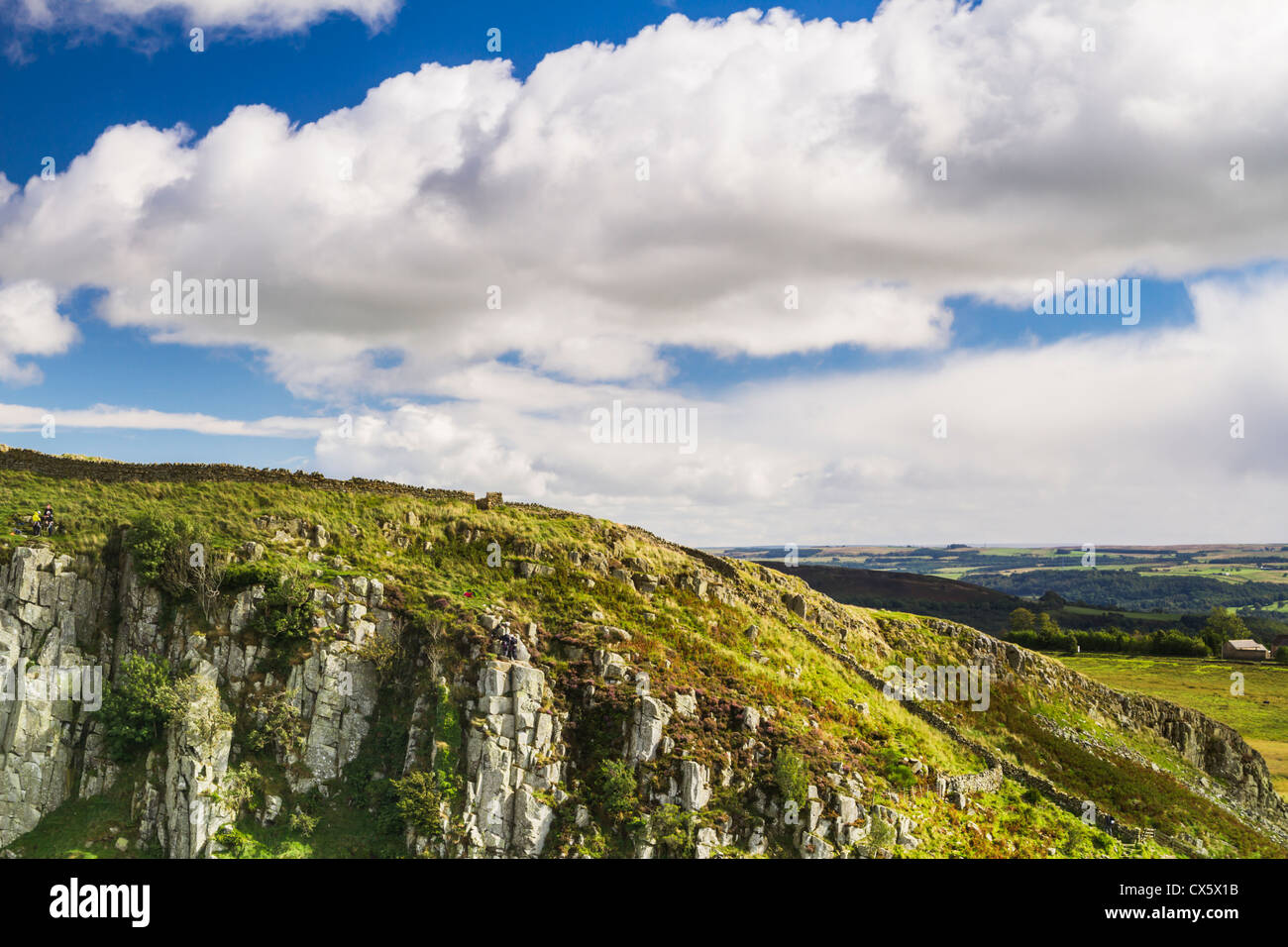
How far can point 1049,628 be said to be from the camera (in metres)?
147

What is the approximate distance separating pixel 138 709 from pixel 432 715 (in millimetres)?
15808

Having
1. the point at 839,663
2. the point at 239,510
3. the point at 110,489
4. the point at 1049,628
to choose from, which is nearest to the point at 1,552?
the point at 110,489

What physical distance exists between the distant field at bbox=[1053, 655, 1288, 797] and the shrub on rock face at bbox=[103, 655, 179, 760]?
9642cm

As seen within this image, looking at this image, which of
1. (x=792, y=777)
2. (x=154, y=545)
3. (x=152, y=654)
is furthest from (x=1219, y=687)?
(x=154, y=545)

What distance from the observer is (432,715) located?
40.6 meters

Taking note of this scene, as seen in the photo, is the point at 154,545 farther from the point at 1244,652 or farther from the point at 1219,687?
the point at 1244,652

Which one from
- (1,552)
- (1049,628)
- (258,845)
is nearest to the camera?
(258,845)

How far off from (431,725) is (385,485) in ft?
81.6

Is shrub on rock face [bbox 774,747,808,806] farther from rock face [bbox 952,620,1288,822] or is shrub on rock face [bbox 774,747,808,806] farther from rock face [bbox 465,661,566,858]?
rock face [bbox 952,620,1288,822]

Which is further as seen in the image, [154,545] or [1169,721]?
[1169,721]

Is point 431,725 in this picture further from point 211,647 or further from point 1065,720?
point 1065,720

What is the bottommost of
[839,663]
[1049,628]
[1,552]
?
[1049,628]

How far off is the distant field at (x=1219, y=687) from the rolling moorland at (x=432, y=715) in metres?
44.0

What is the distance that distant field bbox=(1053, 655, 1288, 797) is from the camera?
88750mm
